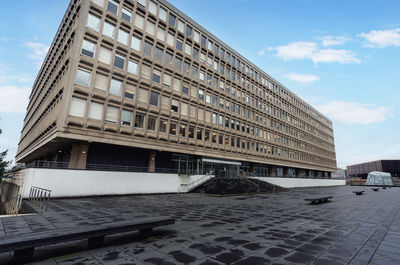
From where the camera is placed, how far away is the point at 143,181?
895 inches

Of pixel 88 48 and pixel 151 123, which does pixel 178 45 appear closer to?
pixel 88 48

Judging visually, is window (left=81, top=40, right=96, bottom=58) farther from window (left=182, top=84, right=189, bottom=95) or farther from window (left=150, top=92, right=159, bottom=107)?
window (left=182, top=84, right=189, bottom=95)

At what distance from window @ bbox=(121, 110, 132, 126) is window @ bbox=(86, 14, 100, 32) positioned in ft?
29.6

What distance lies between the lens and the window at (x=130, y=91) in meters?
23.0

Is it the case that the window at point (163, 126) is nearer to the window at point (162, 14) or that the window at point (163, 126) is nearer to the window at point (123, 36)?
the window at point (123, 36)

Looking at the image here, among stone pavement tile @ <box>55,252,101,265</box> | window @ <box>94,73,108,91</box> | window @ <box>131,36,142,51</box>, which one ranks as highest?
window @ <box>131,36,142,51</box>

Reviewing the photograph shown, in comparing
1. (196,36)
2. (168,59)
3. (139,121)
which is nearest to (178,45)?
(168,59)

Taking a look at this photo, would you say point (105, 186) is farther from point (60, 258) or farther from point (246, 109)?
point (246, 109)

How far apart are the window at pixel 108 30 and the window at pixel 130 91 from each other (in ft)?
18.3

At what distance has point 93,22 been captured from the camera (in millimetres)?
21328

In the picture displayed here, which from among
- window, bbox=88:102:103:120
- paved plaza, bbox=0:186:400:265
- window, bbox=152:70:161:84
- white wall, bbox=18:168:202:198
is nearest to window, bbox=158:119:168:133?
window, bbox=152:70:161:84

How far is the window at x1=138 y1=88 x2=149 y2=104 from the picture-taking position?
24052mm

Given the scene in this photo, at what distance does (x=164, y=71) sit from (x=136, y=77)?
4.38 meters

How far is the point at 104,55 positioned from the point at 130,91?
445cm
